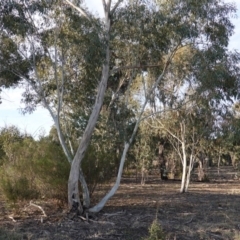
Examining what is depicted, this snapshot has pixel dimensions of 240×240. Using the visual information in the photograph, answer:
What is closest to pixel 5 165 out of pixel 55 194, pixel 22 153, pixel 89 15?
pixel 22 153

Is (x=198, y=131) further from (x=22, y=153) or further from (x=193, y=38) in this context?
(x=22, y=153)

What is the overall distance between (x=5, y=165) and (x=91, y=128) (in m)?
3.28

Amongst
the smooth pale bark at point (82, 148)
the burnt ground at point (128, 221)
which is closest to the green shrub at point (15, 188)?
the burnt ground at point (128, 221)

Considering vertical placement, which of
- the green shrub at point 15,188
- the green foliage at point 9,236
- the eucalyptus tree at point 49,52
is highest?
the eucalyptus tree at point 49,52

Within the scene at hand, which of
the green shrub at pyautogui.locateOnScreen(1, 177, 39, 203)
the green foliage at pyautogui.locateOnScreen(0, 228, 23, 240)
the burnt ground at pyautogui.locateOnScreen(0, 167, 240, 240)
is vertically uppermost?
the green shrub at pyautogui.locateOnScreen(1, 177, 39, 203)

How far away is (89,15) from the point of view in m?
14.4

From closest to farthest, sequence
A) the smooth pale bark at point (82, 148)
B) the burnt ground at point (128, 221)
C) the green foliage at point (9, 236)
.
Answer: the green foliage at point (9, 236) < the burnt ground at point (128, 221) < the smooth pale bark at point (82, 148)

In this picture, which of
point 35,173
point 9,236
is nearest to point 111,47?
point 35,173

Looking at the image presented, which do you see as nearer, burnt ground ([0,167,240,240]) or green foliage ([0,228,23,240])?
green foliage ([0,228,23,240])

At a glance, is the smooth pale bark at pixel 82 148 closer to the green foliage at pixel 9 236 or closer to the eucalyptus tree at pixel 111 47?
the eucalyptus tree at pixel 111 47

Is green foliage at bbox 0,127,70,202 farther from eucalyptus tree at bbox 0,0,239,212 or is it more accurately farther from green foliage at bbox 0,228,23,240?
green foliage at bbox 0,228,23,240

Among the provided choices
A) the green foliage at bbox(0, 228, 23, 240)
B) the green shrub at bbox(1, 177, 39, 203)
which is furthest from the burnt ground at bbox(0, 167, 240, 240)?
the green shrub at bbox(1, 177, 39, 203)

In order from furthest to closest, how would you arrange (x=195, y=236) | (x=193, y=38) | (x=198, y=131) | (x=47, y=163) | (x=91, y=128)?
(x=198, y=131) < (x=193, y=38) < (x=47, y=163) < (x=91, y=128) < (x=195, y=236)

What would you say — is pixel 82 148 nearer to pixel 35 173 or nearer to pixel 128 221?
pixel 35 173
